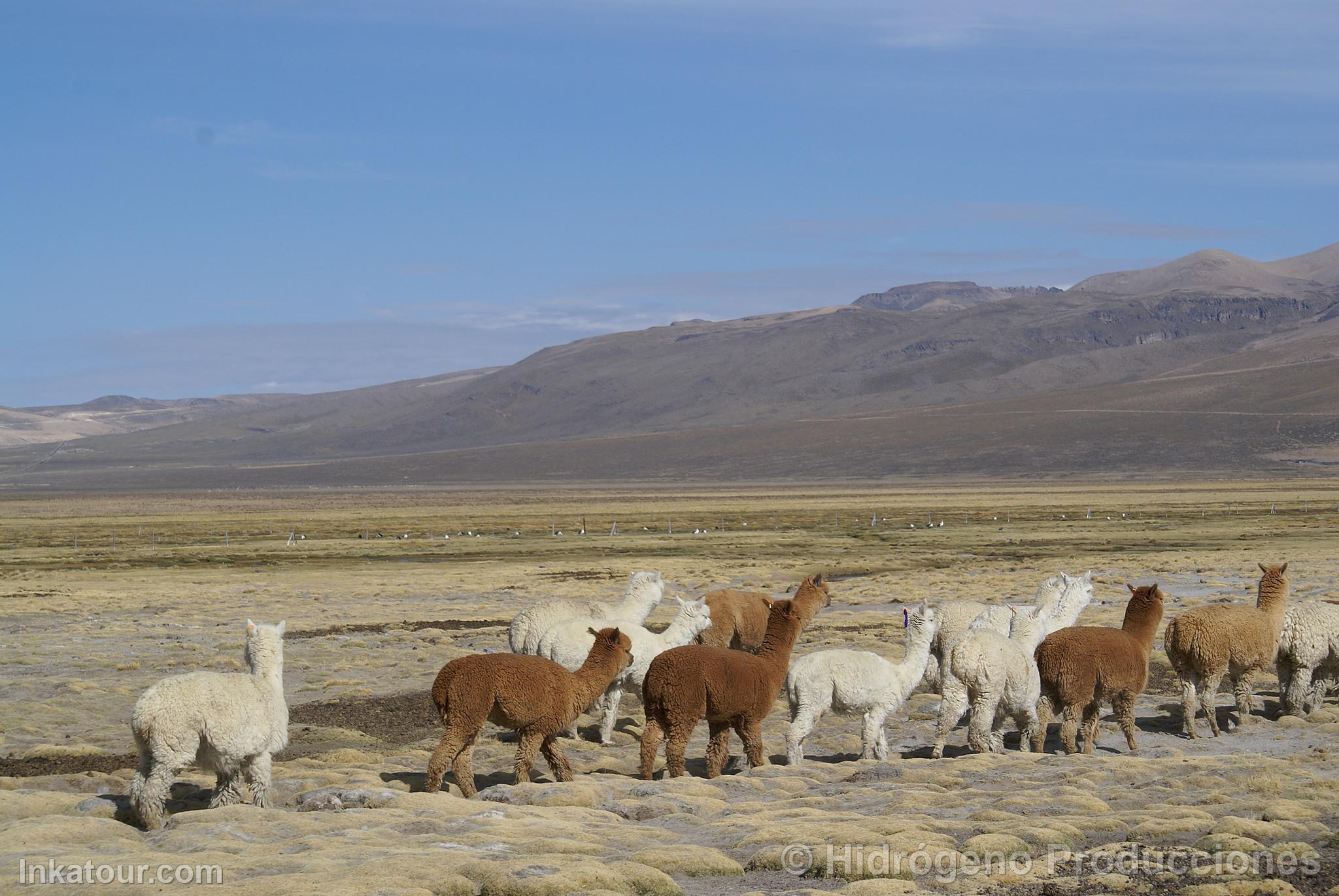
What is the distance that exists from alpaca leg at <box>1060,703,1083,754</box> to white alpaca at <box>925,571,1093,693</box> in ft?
4.88

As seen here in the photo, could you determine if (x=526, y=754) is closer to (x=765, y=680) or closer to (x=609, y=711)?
(x=765, y=680)

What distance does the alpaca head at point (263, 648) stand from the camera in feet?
36.4

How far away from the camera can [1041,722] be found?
13406 millimetres

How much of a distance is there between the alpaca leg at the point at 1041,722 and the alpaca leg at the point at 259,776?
25.7ft

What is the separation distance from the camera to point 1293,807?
31.4ft

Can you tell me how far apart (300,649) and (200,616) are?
633 cm

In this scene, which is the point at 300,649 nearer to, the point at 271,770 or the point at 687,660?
the point at 271,770

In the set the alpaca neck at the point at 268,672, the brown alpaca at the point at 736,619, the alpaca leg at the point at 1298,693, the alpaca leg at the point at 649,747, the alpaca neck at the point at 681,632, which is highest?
the alpaca neck at the point at 268,672

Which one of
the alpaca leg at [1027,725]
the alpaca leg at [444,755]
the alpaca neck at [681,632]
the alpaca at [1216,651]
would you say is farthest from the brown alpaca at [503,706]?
the alpaca at [1216,651]

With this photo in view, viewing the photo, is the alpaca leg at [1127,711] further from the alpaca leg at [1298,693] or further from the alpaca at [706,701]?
the alpaca at [706,701]

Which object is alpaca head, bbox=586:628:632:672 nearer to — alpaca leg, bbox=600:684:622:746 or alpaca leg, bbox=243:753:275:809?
alpaca leg, bbox=600:684:622:746

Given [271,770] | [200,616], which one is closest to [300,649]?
[200,616]

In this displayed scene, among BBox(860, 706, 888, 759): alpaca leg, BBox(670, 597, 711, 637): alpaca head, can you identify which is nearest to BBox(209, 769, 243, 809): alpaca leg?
BBox(670, 597, 711, 637): alpaca head

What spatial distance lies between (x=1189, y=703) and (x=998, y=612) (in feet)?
7.64
